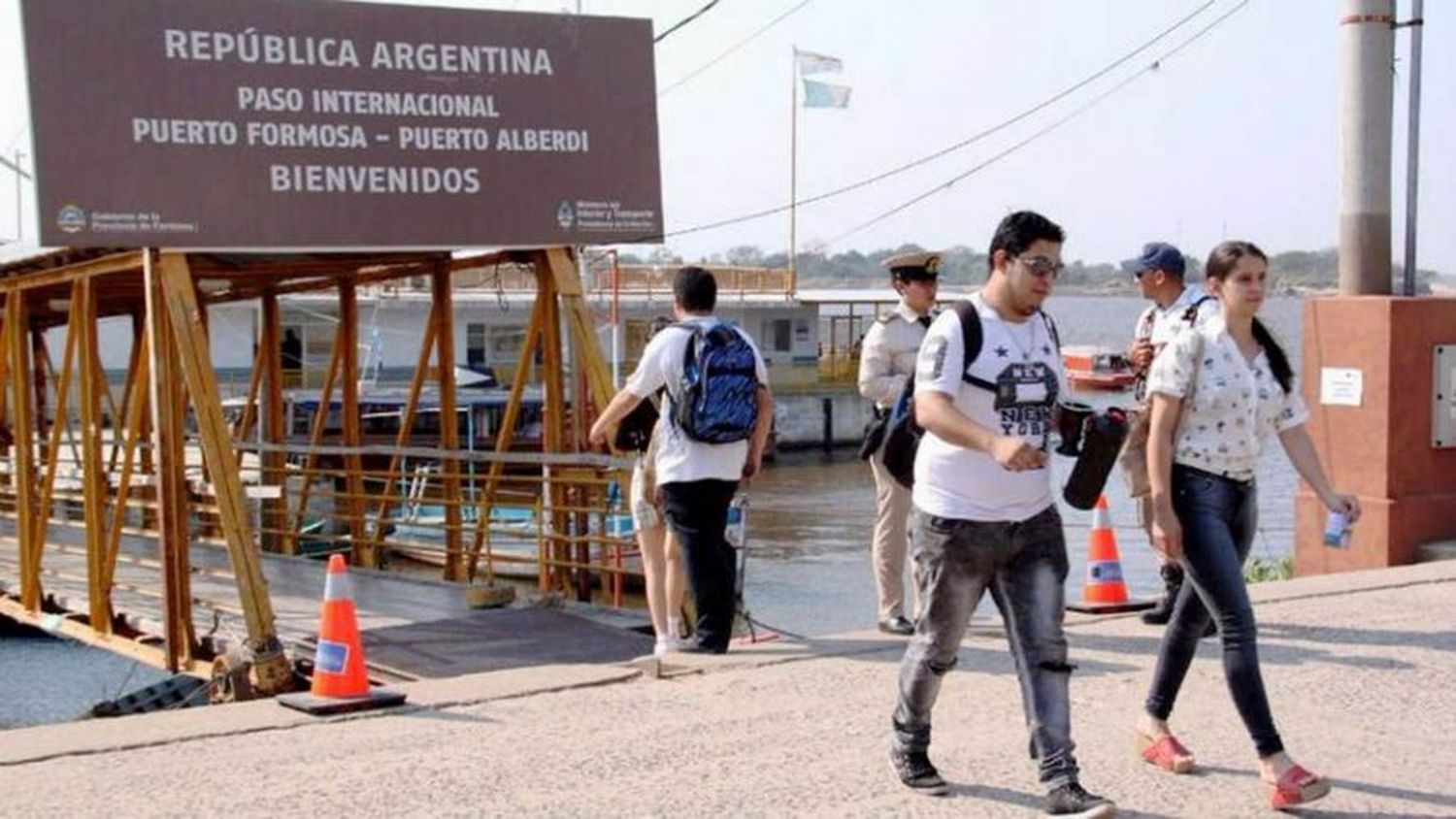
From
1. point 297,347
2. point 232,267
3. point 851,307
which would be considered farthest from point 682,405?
point 851,307

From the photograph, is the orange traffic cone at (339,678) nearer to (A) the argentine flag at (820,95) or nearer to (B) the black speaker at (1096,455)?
(B) the black speaker at (1096,455)

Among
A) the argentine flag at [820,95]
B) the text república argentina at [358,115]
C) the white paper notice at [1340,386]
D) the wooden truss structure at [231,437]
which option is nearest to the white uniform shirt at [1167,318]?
the white paper notice at [1340,386]

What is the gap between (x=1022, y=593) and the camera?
18.4ft

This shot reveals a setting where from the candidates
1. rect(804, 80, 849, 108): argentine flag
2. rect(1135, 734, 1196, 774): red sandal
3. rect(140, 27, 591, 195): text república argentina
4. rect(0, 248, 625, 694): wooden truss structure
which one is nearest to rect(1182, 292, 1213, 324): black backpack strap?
rect(1135, 734, 1196, 774): red sandal

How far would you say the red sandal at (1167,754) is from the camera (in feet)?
20.5

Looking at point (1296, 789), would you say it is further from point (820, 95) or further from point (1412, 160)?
point (820, 95)

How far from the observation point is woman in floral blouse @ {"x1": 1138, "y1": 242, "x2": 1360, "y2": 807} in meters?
5.87

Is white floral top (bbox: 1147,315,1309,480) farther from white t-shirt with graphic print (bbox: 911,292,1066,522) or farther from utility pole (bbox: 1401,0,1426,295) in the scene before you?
utility pole (bbox: 1401,0,1426,295)

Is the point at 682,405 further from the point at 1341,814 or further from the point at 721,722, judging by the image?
the point at 1341,814

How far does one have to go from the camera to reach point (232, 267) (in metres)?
13.4

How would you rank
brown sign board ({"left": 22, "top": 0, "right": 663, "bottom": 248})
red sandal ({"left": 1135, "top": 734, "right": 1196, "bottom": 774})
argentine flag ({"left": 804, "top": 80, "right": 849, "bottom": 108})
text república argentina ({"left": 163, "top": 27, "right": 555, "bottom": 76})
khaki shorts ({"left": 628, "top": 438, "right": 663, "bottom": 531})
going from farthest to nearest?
argentine flag ({"left": 804, "top": 80, "right": 849, "bottom": 108}) < text república argentina ({"left": 163, "top": 27, "right": 555, "bottom": 76}) < brown sign board ({"left": 22, "top": 0, "right": 663, "bottom": 248}) < khaki shorts ({"left": 628, "top": 438, "right": 663, "bottom": 531}) < red sandal ({"left": 1135, "top": 734, "right": 1196, "bottom": 774})

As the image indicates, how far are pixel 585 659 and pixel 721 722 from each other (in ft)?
9.97

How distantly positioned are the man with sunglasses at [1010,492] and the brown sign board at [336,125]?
6.54 m

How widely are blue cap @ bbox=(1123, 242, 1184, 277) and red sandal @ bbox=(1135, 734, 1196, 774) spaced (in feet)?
9.18
